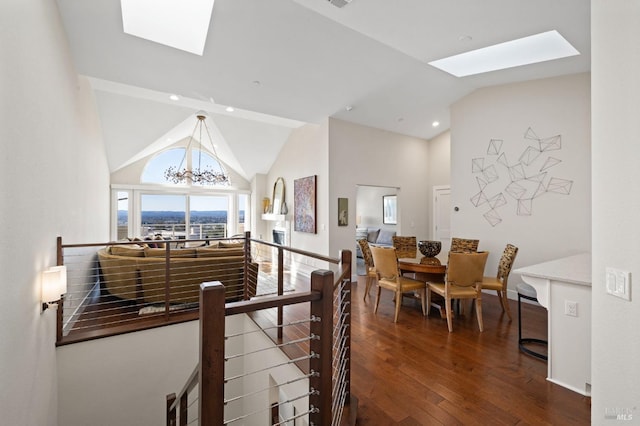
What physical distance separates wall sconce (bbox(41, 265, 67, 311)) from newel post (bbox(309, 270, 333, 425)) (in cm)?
258

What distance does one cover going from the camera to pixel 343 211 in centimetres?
A: 569

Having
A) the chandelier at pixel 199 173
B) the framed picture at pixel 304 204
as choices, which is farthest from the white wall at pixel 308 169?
the chandelier at pixel 199 173

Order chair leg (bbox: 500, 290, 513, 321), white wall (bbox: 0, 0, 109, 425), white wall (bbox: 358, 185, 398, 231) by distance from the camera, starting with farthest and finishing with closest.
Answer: white wall (bbox: 358, 185, 398, 231), chair leg (bbox: 500, 290, 513, 321), white wall (bbox: 0, 0, 109, 425)

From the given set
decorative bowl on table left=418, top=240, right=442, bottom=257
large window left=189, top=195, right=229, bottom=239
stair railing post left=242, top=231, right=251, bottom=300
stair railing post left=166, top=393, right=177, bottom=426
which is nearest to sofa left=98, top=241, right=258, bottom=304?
stair railing post left=242, top=231, right=251, bottom=300

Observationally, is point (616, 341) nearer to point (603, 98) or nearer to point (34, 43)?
point (603, 98)

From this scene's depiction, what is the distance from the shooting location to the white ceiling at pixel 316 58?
9.55 feet

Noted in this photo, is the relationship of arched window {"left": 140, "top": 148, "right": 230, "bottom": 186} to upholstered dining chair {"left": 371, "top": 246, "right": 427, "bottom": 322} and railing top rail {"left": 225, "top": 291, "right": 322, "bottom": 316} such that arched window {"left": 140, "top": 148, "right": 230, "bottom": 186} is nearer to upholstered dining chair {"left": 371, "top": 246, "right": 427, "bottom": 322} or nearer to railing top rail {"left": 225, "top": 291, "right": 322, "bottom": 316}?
upholstered dining chair {"left": 371, "top": 246, "right": 427, "bottom": 322}

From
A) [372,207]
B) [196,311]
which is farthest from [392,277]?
[372,207]

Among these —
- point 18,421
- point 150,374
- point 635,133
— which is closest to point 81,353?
point 150,374

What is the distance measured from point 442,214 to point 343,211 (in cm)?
264

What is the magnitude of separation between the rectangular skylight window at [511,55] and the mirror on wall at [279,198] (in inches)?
186

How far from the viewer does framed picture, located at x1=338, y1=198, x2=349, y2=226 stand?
18.5ft

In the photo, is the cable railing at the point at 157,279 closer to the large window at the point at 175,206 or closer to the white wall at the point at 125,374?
the white wall at the point at 125,374

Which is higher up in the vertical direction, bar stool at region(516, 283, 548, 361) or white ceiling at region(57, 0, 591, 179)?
white ceiling at region(57, 0, 591, 179)
